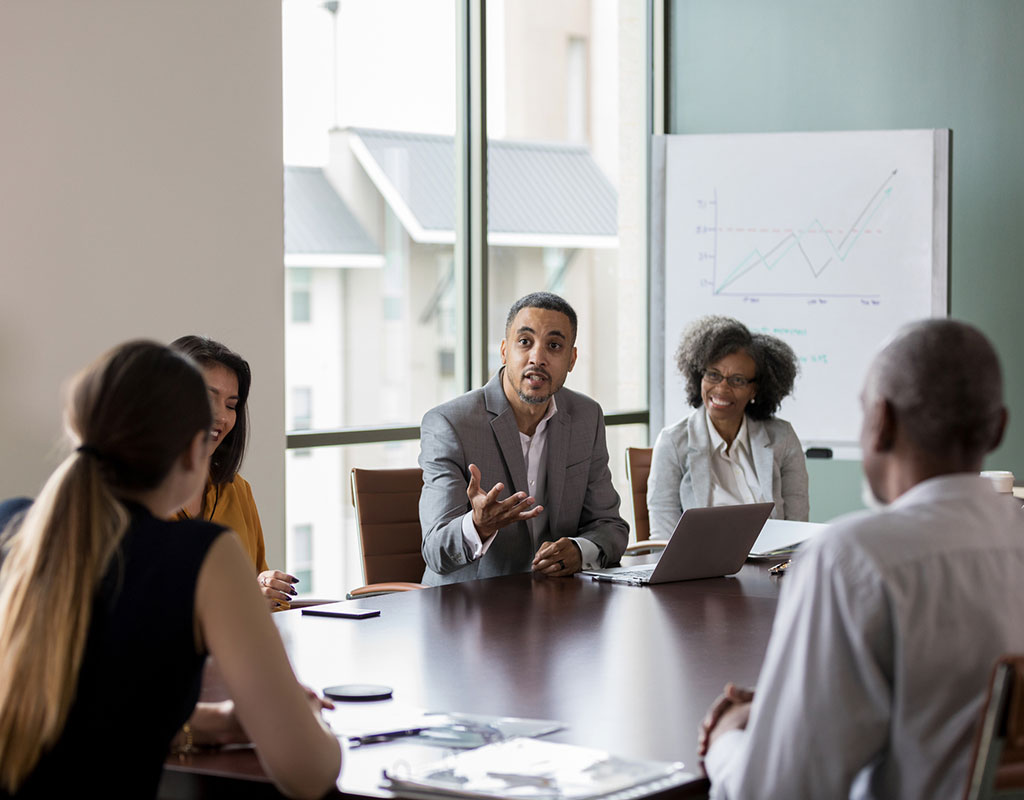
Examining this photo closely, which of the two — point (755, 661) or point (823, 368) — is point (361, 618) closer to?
point (755, 661)

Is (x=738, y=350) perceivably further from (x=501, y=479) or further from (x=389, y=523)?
(x=389, y=523)

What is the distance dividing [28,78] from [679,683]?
2.92m

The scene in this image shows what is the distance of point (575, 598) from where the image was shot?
118 inches

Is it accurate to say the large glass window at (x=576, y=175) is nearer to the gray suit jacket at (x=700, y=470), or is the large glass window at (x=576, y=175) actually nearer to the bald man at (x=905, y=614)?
the gray suit jacket at (x=700, y=470)

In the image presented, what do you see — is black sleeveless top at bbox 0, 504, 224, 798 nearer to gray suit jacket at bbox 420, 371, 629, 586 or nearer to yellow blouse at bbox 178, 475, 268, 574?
yellow blouse at bbox 178, 475, 268, 574

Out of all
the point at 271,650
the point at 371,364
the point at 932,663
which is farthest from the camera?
the point at 371,364

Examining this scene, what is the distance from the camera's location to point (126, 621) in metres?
1.51

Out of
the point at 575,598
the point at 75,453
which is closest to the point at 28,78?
the point at 575,598

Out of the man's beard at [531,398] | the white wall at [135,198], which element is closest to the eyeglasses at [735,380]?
the man's beard at [531,398]

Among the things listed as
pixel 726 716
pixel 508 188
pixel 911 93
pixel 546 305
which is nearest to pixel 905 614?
pixel 726 716

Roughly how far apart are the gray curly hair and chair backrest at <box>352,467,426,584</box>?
4.11 feet

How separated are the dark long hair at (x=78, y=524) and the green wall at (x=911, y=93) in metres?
4.90

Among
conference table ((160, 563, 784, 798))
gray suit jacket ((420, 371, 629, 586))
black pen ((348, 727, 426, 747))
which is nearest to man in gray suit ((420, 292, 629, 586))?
gray suit jacket ((420, 371, 629, 586))

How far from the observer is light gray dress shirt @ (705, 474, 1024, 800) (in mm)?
1433
